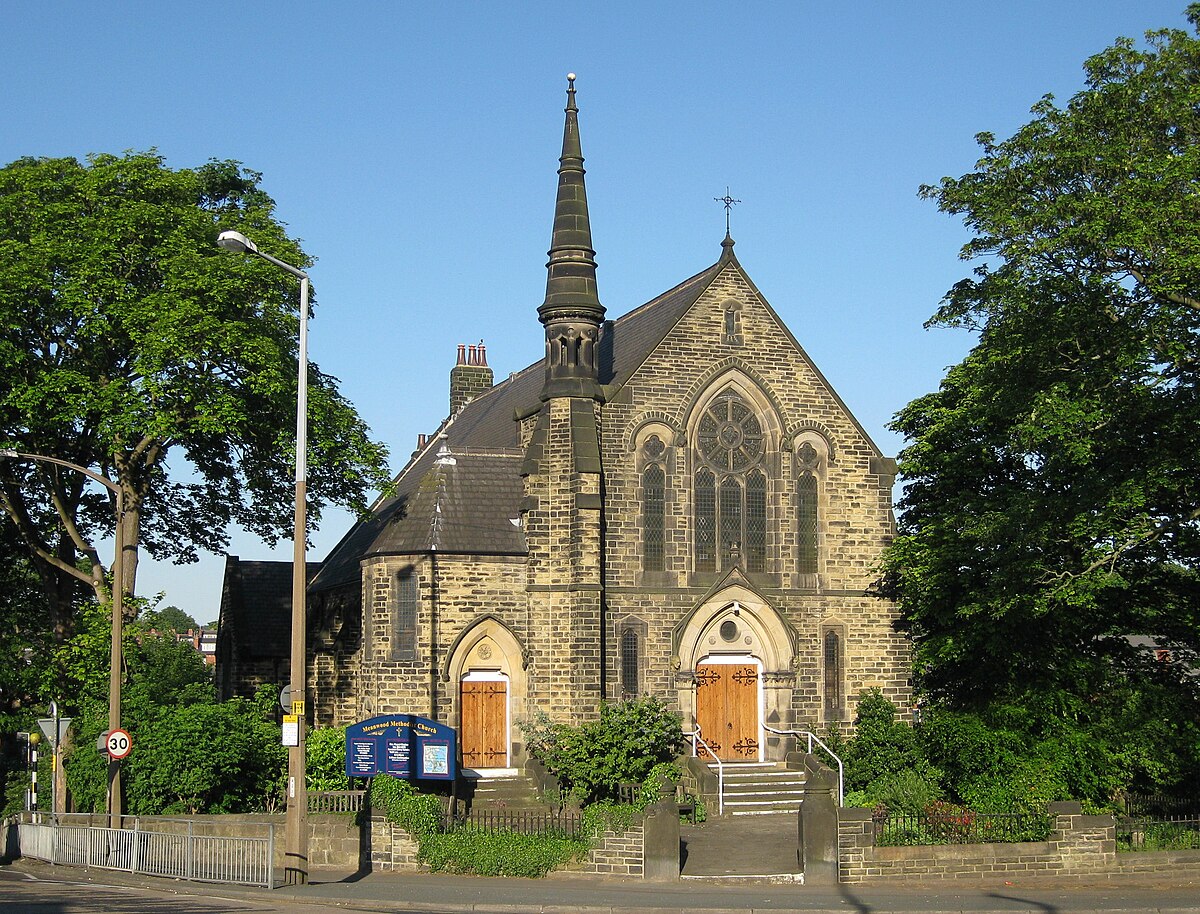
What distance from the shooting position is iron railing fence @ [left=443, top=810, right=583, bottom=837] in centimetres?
2506

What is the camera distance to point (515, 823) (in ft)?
83.3

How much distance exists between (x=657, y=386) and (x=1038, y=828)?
45.7 feet

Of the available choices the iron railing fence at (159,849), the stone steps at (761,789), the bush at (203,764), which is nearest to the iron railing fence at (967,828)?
the stone steps at (761,789)

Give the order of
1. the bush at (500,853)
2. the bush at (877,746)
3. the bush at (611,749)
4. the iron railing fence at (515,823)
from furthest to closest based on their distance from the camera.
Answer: the bush at (877,746), the bush at (611,749), the iron railing fence at (515,823), the bush at (500,853)

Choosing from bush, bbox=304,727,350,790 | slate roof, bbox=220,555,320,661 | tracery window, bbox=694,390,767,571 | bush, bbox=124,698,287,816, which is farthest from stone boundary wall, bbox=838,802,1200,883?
slate roof, bbox=220,555,320,661

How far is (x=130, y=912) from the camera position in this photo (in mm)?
18578

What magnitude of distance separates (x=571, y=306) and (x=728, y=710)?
33.5 feet

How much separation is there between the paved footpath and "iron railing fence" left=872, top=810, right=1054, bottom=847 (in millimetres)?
757

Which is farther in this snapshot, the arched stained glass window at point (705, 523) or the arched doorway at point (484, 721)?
the arched stained glass window at point (705, 523)

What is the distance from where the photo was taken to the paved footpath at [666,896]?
21062mm

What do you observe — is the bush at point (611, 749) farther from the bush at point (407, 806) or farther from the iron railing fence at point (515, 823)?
the bush at point (407, 806)

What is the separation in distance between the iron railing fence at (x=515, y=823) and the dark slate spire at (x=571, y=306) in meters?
11.2

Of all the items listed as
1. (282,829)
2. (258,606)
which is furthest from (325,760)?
(258,606)

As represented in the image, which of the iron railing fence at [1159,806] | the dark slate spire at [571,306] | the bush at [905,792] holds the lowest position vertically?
the iron railing fence at [1159,806]
